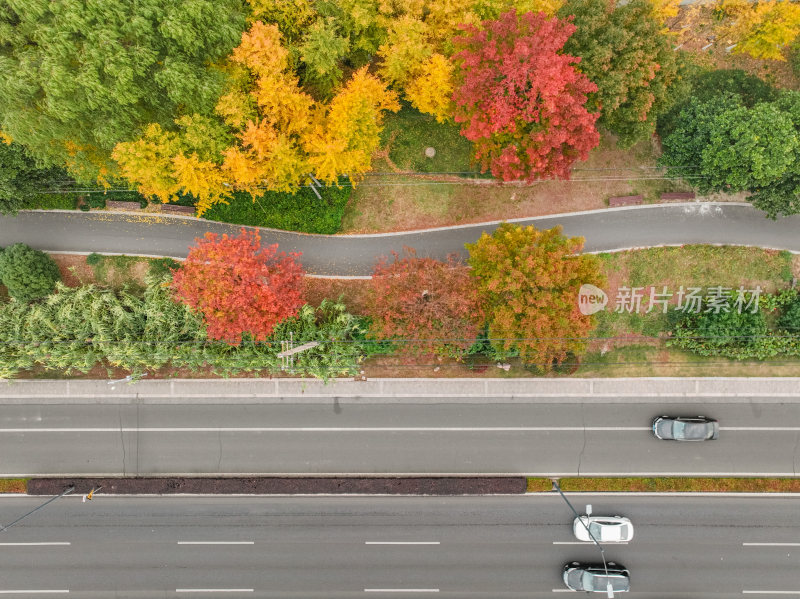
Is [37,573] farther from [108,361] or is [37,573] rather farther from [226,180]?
[226,180]

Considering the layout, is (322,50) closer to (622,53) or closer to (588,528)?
(622,53)

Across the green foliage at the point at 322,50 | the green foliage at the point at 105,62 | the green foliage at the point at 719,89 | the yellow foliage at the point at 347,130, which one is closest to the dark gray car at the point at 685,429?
the green foliage at the point at 719,89

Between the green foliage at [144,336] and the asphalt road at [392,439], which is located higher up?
the green foliage at [144,336]

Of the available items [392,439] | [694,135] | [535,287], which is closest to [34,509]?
[392,439]

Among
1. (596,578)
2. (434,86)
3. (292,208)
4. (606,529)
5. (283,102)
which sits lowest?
(596,578)

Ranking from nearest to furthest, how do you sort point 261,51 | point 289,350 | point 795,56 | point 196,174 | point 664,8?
1. point 261,51
2. point 196,174
3. point 664,8
4. point 289,350
5. point 795,56

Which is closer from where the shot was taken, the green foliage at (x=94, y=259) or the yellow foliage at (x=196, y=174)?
A: the yellow foliage at (x=196, y=174)

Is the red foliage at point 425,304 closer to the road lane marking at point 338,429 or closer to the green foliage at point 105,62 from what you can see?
the road lane marking at point 338,429
